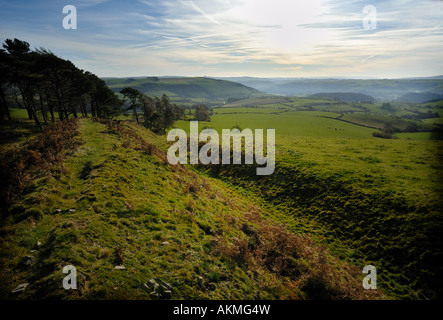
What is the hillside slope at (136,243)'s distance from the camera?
24.7ft

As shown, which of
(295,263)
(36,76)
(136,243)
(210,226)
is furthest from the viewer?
(36,76)

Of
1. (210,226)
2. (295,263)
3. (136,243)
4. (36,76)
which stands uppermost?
(36,76)

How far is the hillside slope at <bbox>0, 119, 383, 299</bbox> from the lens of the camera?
Answer: 297 inches

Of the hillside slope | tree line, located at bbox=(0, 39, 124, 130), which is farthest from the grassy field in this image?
tree line, located at bbox=(0, 39, 124, 130)

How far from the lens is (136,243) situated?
32.1ft

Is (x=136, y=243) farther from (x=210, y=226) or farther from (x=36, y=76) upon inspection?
(x=36, y=76)

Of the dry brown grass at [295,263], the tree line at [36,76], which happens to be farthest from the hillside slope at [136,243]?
the tree line at [36,76]

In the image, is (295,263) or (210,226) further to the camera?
(210,226)

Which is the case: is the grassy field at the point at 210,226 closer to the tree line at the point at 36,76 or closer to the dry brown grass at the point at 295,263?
the dry brown grass at the point at 295,263

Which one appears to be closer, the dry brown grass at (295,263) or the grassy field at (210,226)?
the grassy field at (210,226)

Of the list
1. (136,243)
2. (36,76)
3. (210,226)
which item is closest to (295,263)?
(210,226)

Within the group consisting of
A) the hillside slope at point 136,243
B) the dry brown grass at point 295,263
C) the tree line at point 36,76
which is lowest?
the dry brown grass at point 295,263

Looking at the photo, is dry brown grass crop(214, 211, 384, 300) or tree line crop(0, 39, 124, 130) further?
tree line crop(0, 39, 124, 130)

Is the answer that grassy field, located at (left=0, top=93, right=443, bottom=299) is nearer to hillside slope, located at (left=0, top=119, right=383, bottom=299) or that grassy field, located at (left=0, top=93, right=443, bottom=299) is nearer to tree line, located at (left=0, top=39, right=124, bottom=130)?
hillside slope, located at (left=0, top=119, right=383, bottom=299)
